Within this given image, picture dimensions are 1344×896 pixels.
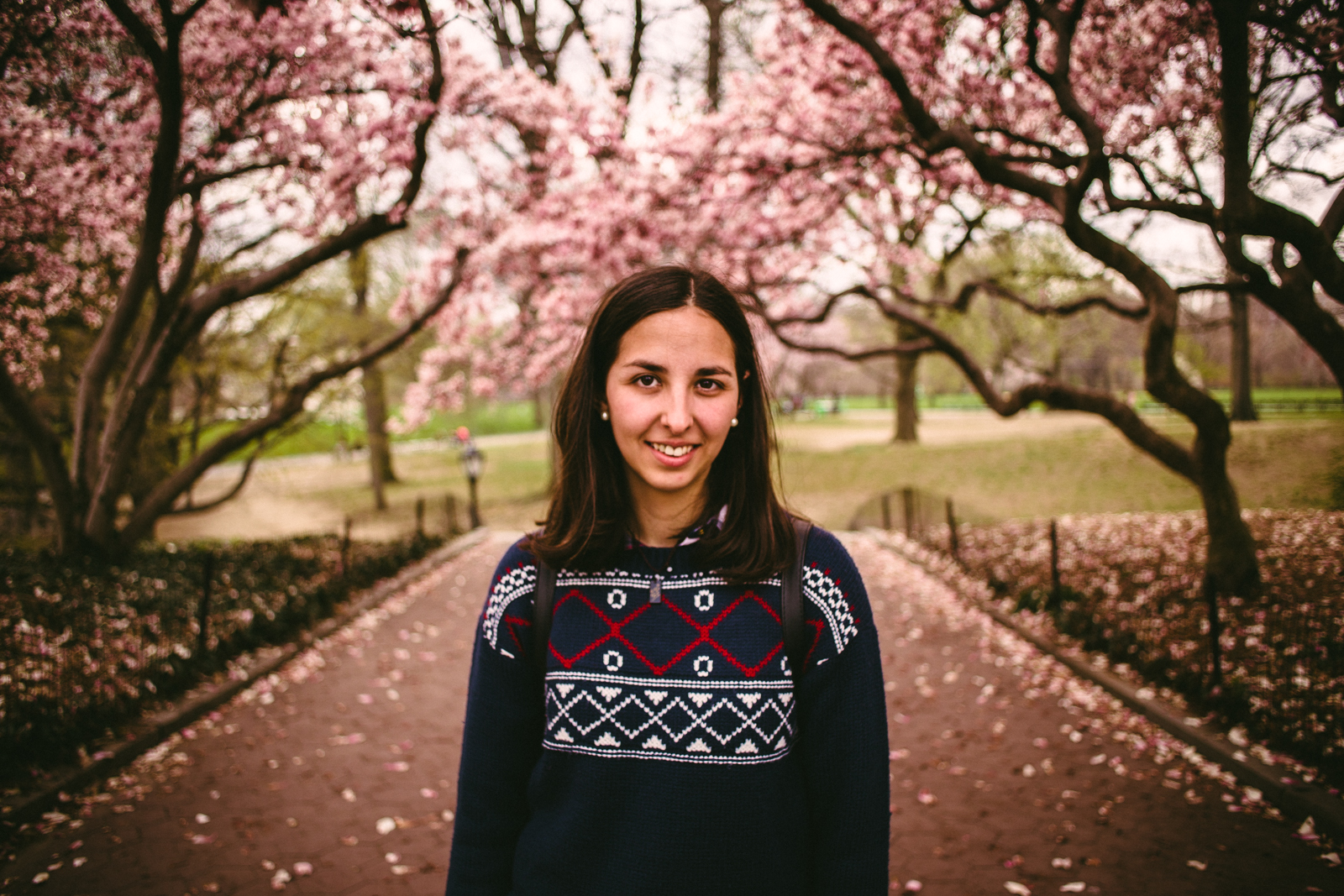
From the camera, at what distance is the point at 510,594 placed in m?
1.63

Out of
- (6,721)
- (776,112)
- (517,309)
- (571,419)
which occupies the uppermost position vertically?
(776,112)

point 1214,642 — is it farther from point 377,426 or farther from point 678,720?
point 377,426

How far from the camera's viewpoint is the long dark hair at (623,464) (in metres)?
1.58

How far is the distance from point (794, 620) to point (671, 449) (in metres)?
0.44

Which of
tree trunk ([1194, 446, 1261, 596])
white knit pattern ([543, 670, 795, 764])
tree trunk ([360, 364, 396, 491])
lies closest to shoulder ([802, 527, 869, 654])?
white knit pattern ([543, 670, 795, 764])

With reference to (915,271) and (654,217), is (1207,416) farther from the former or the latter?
(915,271)

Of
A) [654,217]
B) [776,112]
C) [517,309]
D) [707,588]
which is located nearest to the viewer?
[707,588]

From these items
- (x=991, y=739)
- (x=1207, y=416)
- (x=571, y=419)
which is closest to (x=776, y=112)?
(x=1207, y=416)

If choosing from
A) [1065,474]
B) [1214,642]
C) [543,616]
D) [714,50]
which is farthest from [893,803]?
[714,50]

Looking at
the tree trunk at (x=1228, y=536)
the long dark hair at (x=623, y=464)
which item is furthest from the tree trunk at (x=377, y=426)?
the long dark hair at (x=623, y=464)

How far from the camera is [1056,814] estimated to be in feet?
14.4

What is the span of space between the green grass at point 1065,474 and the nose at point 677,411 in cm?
1170

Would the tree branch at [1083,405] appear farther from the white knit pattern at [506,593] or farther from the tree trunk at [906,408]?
the tree trunk at [906,408]

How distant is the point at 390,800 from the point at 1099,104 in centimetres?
923
